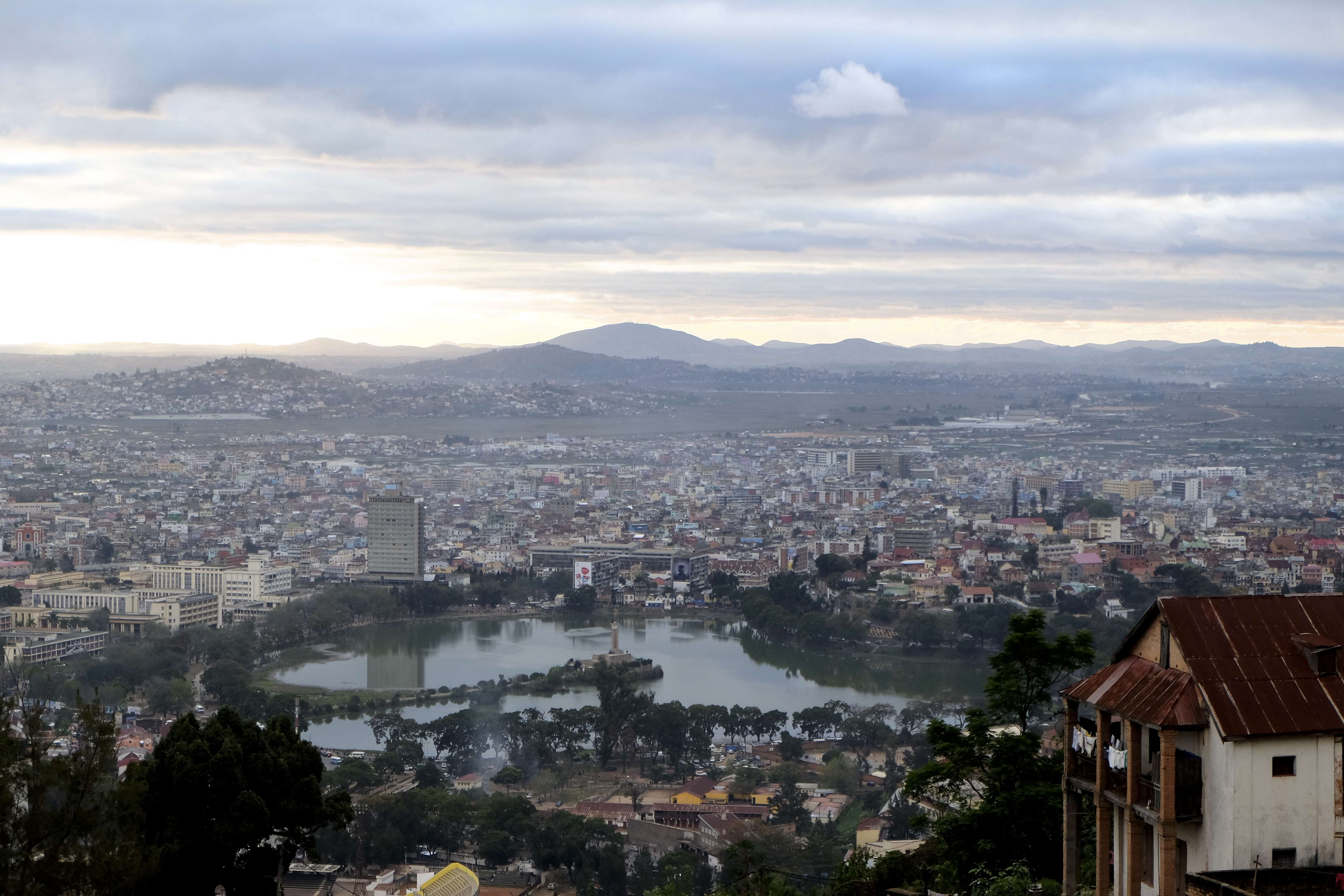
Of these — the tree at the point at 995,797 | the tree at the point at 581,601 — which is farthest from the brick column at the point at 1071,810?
the tree at the point at 581,601

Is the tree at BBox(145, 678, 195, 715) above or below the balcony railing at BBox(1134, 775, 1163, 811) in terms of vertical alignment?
below

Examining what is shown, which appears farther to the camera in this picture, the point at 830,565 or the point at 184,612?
the point at 830,565

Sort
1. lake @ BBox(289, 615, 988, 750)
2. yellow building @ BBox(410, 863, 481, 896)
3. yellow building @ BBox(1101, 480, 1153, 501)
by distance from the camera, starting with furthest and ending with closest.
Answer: yellow building @ BBox(1101, 480, 1153, 501) < lake @ BBox(289, 615, 988, 750) < yellow building @ BBox(410, 863, 481, 896)

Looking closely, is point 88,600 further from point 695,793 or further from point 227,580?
point 695,793

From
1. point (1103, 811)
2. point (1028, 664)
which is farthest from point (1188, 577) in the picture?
point (1103, 811)

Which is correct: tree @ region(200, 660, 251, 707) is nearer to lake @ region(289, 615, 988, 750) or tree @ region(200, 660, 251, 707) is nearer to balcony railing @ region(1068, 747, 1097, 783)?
lake @ region(289, 615, 988, 750)

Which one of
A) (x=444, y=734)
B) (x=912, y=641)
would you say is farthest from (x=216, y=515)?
(x=444, y=734)

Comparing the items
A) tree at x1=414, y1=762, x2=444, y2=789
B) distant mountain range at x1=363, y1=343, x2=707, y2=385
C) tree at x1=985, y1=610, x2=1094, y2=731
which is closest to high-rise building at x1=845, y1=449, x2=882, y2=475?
distant mountain range at x1=363, y1=343, x2=707, y2=385

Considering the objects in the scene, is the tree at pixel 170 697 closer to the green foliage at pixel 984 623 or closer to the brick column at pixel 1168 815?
the green foliage at pixel 984 623
